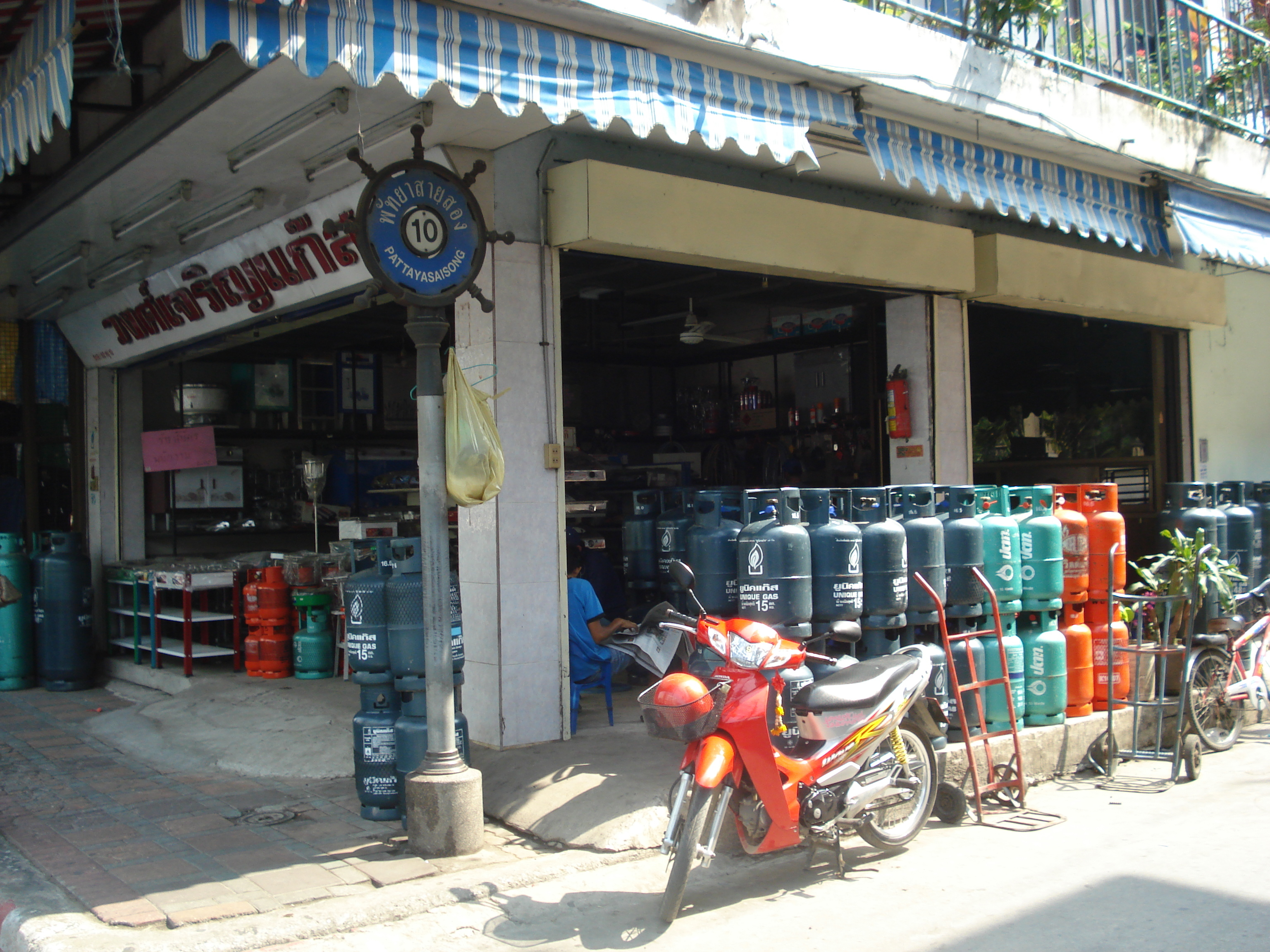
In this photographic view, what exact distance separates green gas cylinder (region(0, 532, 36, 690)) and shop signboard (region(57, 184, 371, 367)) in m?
2.01

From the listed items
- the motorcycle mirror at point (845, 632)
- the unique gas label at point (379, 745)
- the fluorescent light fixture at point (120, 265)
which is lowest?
the unique gas label at point (379, 745)

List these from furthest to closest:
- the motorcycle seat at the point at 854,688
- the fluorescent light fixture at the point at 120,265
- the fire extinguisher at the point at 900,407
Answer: the fire extinguisher at the point at 900,407, the fluorescent light fixture at the point at 120,265, the motorcycle seat at the point at 854,688

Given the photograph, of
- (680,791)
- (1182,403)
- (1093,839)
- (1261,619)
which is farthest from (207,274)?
(1182,403)

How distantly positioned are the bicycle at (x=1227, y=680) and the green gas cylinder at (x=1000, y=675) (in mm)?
1209

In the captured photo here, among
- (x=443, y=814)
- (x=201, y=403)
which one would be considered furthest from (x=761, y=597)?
(x=201, y=403)

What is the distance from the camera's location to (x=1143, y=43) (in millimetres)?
9367

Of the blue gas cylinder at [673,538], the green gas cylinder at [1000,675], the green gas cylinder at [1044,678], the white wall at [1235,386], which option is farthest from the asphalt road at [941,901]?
the white wall at [1235,386]

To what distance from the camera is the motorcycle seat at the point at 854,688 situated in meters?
4.69

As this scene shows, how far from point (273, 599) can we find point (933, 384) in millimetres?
6085

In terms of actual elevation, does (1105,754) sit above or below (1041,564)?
below

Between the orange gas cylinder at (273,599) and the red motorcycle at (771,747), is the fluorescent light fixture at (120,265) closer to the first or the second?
the orange gas cylinder at (273,599)

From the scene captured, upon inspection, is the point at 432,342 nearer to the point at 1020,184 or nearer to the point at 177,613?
the point at 1020,184

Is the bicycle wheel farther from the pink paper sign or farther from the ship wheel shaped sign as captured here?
the pink paper sign

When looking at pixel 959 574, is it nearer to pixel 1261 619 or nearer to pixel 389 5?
pixel 1261 619
